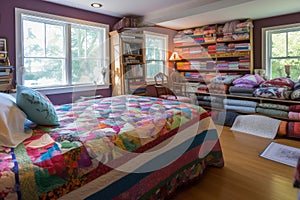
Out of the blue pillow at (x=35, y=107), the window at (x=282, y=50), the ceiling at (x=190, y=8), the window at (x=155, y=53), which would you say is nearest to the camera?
the blue pillow at (x=35, y=107)

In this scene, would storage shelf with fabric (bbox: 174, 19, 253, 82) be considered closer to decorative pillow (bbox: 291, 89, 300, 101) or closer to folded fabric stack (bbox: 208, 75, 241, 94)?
folded fabric stack (bbox: 208, 75, 241, 94)

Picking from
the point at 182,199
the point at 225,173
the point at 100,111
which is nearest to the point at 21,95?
the point at 100,111

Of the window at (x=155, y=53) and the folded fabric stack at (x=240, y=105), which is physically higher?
the window at (x=155, y=53)

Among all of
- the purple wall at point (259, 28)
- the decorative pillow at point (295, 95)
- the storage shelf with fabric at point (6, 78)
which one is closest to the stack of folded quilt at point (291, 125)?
the decorative pillow at point (295, 95)

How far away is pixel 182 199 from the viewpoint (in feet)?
5.81

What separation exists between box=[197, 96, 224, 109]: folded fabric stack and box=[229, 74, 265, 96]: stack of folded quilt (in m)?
0.35

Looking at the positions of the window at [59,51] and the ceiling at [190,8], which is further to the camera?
the ceiling at [190,8]

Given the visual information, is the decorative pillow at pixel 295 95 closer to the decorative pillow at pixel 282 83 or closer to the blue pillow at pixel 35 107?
the decorative pillow at pixel 282 83

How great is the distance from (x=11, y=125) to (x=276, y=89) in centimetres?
376

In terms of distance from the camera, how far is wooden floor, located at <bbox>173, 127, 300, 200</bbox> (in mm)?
1809

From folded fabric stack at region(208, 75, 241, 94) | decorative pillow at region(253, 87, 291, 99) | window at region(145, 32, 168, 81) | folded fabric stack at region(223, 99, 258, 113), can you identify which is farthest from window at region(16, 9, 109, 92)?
decorative pillow at region(253, 87, 291, 99)

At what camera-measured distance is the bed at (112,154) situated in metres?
1.03

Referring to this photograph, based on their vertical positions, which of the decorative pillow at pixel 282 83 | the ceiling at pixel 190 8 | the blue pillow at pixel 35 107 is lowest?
the blue pillow at pixel 35 107

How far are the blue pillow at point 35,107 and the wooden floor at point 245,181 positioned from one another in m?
1.27
